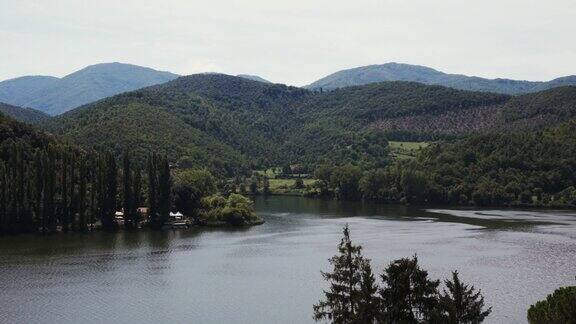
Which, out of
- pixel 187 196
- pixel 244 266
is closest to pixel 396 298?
pixel 244 266

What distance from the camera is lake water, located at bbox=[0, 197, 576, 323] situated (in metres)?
57.8

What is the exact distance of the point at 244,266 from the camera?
254 feet

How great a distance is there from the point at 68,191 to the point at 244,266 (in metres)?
39.7

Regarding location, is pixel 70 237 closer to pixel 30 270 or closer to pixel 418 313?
pixel 30 270

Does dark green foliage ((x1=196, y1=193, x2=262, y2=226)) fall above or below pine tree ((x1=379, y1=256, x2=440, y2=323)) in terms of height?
above

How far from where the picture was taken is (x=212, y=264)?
7862cm

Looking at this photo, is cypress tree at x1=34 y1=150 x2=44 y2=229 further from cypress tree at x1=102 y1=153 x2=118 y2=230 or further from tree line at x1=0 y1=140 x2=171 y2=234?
cypress tree at x1=102 y1=153 x2=118 y2=230

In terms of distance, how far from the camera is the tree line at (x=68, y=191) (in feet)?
325

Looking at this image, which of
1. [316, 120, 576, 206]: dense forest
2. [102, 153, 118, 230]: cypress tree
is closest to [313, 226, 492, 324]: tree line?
[102, 153, 118, 230]: cypress tree

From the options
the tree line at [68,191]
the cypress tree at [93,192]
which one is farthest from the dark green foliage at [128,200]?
the cypress tree at [93,192]

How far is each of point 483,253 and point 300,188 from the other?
106307 millimetres

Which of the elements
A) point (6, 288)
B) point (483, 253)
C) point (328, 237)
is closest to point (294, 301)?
point (6, 288)

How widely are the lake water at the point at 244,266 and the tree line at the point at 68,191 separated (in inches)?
183

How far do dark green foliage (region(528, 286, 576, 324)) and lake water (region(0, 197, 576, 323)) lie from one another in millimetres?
13596
